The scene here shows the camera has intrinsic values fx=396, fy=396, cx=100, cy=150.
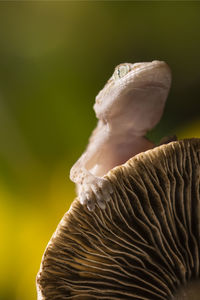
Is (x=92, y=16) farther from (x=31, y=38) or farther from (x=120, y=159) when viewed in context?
(x=120, y=159)

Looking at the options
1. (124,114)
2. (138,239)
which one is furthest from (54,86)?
(138,239)

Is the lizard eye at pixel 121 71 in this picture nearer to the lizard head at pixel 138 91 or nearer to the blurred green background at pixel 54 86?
the lizard head at pixel 138 91

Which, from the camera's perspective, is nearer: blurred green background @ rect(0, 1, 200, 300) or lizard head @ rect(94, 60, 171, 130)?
lizard head @ rect(94, 60, 171, 130)

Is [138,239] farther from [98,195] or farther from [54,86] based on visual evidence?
[54,86]

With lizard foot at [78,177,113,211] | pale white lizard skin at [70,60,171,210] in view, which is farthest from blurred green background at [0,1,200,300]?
lizard foot at [78,177,113,211]

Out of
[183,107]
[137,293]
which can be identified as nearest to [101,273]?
[137,293]

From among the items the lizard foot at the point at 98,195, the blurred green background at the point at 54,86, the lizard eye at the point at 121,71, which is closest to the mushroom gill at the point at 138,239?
the lizard foot at the point at 98,195

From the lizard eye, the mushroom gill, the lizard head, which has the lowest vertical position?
the mushroom gill

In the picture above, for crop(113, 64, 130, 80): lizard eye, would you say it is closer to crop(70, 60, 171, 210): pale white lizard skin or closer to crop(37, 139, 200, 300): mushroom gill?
crop(70, 60, 171, 210): pale white lizard skin
